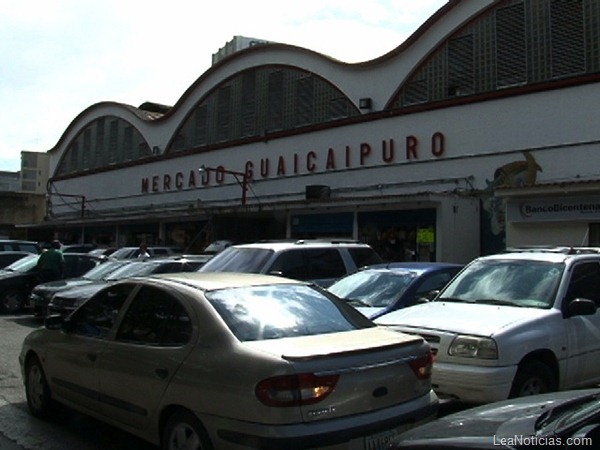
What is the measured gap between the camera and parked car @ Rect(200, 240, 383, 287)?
10266mm

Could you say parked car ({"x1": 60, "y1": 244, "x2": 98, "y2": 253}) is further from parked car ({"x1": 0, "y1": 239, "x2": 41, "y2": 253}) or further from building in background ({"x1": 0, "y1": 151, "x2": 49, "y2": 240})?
building in background ({"x1": 0, "y1": 151, "x2": 49, "y2": 240})

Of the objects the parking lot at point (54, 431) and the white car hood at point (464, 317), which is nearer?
the parking lot at point (54, 431)

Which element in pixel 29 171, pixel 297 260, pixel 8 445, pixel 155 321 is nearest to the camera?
pixel 155 321

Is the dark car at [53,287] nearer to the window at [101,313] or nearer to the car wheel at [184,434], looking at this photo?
the window at [101,313]

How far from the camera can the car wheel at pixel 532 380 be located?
571 cm

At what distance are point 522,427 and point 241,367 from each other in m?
1.84

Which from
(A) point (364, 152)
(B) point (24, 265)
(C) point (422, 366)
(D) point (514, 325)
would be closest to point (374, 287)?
(D) point (514, 325)

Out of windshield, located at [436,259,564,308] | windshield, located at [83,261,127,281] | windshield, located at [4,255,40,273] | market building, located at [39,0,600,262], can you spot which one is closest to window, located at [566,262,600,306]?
windshield, located at [436,259,564,308]

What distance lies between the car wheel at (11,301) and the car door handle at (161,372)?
1318 centimetres

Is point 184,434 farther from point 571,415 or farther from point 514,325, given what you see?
point 514,325

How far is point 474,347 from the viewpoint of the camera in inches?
225

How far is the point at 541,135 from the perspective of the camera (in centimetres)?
2084

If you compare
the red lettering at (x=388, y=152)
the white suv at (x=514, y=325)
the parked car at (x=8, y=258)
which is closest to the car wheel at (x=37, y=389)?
the white suv at (x=514, y=325)

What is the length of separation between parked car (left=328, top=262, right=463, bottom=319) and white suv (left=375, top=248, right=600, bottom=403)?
1.03m
